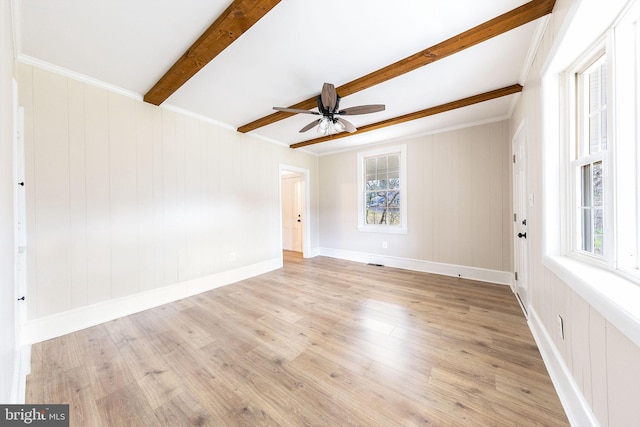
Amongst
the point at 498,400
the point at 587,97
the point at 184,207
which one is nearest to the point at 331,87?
the point at 587,97

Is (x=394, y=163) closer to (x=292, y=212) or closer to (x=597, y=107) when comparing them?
(x=292, y=212)

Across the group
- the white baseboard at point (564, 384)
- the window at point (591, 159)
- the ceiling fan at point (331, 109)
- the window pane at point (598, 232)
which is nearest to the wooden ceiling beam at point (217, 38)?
the ceiling fan at point (331, 109)

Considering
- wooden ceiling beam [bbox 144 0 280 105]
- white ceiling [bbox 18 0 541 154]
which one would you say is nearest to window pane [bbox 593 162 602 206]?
white ceiling [bbox 18 0 541 154]

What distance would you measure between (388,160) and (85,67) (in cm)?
439

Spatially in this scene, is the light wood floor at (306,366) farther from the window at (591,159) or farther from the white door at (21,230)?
the window at (591,159)

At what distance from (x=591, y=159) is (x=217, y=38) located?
2616mm

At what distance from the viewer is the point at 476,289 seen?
3172 millimetres

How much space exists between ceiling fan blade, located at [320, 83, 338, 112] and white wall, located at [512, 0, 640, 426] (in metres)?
1.62

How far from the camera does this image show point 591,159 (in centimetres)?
134

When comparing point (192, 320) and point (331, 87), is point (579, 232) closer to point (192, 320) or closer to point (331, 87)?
point (331, 87)

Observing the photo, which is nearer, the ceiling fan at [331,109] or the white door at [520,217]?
the ceiling fan at [331,109]

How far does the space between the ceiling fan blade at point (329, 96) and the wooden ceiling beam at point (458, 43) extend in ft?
0.65

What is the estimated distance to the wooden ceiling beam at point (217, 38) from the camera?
4.69 feet

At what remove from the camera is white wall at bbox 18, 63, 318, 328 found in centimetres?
210
